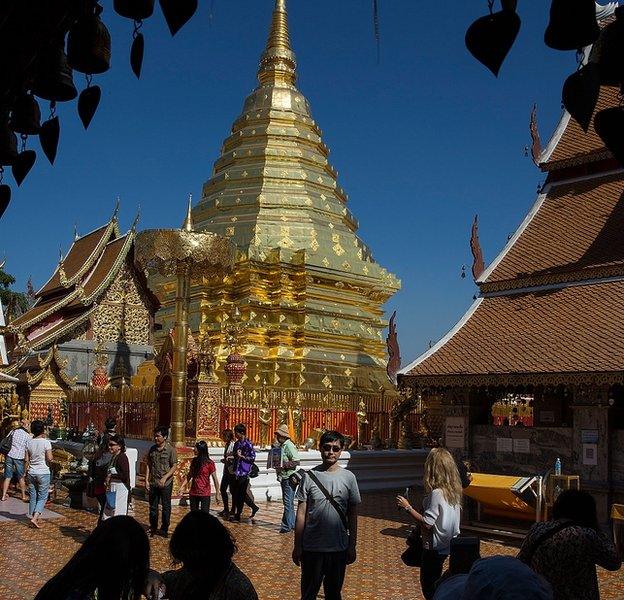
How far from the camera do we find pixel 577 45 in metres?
1.68

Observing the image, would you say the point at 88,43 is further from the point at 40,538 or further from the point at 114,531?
the point at 40,538

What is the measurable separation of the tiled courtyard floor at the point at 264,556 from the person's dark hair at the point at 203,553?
4300mm

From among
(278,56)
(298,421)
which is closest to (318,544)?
(298,421)

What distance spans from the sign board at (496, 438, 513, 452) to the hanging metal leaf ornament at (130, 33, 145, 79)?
10095 millimetres

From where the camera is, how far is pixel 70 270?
2844 cm

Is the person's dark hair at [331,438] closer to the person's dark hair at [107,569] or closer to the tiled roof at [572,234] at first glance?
the person's dark hair at [107,569]

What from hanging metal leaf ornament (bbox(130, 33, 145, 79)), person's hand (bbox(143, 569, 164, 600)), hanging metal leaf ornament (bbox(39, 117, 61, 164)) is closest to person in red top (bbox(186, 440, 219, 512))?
person's hand (bbox(143, 569, 164, 600))

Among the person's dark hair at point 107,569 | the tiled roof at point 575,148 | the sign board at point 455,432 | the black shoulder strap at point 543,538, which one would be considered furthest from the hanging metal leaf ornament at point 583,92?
the tiled roof at point 575,148

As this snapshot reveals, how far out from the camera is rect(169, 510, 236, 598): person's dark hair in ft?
9.11

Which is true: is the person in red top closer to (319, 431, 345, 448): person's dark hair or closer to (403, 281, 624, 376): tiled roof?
(403, 281, 624, 376): tiled roof

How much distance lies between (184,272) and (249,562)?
6.74 meters

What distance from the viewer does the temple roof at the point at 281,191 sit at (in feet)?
75.8

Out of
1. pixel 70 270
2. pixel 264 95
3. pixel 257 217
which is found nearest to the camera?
pixel 257 217

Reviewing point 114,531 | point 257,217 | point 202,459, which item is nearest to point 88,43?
point 114,531
